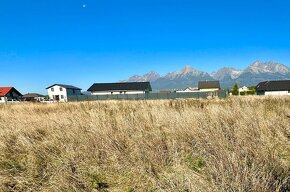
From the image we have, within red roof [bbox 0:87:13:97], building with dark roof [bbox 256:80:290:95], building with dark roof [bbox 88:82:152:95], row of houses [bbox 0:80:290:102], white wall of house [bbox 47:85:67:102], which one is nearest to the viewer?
building with dark roof [bbox 256:80:290:95]

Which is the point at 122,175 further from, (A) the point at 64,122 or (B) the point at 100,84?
(B) the point at 100,84

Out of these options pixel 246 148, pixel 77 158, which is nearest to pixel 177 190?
pixel 246 148

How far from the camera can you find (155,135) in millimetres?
5133

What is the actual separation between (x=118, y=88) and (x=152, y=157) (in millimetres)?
69651

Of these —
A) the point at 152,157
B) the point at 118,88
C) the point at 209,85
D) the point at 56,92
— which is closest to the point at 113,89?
the point at 118,88

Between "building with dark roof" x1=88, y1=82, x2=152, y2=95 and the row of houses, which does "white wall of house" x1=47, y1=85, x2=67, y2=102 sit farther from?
"building with dark roof" x1=88, y1=82, x2=152, y2=95

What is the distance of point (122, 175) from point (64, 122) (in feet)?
12.6

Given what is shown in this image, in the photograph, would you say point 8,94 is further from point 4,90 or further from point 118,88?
point 118,88

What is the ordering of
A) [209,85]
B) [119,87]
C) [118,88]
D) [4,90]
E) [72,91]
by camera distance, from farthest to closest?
[209,85], [72,91], [119,87], [118,88], [4,90]

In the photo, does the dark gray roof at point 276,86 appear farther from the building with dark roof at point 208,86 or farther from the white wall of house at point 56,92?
the white wall of house at point 56,92

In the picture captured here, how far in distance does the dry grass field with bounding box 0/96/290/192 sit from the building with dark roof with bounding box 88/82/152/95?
213 feet

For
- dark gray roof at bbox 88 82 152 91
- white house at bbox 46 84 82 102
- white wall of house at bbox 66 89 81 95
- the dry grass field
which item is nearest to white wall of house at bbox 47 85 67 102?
white house at bbox 46 84 82 102

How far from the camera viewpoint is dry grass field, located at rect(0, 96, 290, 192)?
2.87 metres

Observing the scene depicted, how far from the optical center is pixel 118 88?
240ft
